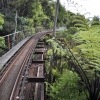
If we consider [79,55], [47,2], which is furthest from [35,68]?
[47,2]

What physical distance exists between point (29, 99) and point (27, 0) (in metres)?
22.1

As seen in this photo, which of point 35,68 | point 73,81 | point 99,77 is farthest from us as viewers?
point 35,68

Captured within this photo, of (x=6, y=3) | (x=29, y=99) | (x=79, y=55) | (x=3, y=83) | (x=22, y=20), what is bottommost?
(x=29, y=99)

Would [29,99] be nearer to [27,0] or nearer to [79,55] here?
[79,55]

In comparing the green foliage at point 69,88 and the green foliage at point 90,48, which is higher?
the green foliage at point 90,48

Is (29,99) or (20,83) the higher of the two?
(20,83)

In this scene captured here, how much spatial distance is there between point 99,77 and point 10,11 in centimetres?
2010

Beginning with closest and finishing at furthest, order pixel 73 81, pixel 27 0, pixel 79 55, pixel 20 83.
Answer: pixel 73 81, pixel 79 55, pixel 20 83, pixel 27 0

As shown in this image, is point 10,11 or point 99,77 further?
point 10,11

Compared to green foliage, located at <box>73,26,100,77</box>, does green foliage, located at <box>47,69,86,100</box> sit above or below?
below

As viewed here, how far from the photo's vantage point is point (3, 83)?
158 inches

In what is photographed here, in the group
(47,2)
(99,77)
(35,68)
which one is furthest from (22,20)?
(99,77)

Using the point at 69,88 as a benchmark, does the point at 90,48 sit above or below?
above

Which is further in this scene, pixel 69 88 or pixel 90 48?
pixel 69 88
